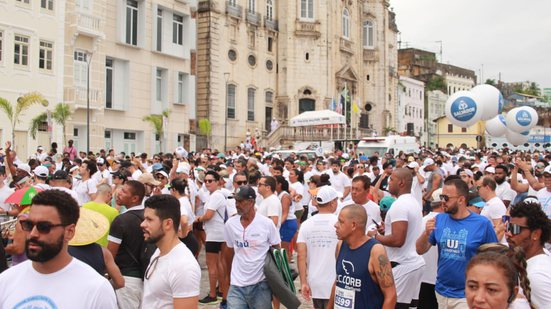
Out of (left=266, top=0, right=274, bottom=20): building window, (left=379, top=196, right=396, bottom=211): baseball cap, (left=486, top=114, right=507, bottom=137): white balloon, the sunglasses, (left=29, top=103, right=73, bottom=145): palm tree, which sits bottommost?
(left=379, top=196, right=396, bottom=211): baseball cap

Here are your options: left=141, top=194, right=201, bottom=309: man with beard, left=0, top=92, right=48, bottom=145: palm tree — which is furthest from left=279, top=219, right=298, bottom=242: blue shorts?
left=0, top=92, right=48, bottom=145: palm tree

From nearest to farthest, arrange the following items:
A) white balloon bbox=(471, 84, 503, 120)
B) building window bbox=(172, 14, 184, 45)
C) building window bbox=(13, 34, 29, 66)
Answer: white balloon bbox=(471, 84, 503, 120)
building window bbox=(13, 34, 29, 66)
building window bbox=(172, 14, 184, 45)

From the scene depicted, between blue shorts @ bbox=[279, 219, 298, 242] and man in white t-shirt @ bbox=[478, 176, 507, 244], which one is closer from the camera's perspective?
man in white t-shirt @ bbox=[478, 176, 507, 244]

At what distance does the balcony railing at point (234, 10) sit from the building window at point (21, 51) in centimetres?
1701

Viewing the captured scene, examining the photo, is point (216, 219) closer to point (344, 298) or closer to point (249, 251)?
point (249, 251)

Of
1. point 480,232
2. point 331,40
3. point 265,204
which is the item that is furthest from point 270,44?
point 480,232

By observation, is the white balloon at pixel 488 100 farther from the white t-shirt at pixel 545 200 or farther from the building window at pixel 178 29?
the building window at pixel 178 29

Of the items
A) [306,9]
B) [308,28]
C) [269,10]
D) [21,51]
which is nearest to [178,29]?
[269,10]

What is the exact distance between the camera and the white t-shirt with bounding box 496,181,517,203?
11250mm

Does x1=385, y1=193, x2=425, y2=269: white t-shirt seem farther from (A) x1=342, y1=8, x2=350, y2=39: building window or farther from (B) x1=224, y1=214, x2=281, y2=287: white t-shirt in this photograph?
(A) x1=342, y1=8, x2=350, y2=39: building window

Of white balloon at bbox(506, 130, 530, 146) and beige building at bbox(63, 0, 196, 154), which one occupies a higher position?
beige building at bbox(63, 0, 196, 154)

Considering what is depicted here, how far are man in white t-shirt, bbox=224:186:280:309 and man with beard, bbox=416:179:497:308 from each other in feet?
5.81

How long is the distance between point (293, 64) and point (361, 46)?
11731mm

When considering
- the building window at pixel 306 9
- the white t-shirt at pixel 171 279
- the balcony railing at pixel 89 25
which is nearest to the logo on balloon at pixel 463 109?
the white t-shirt at pixel 171 279
